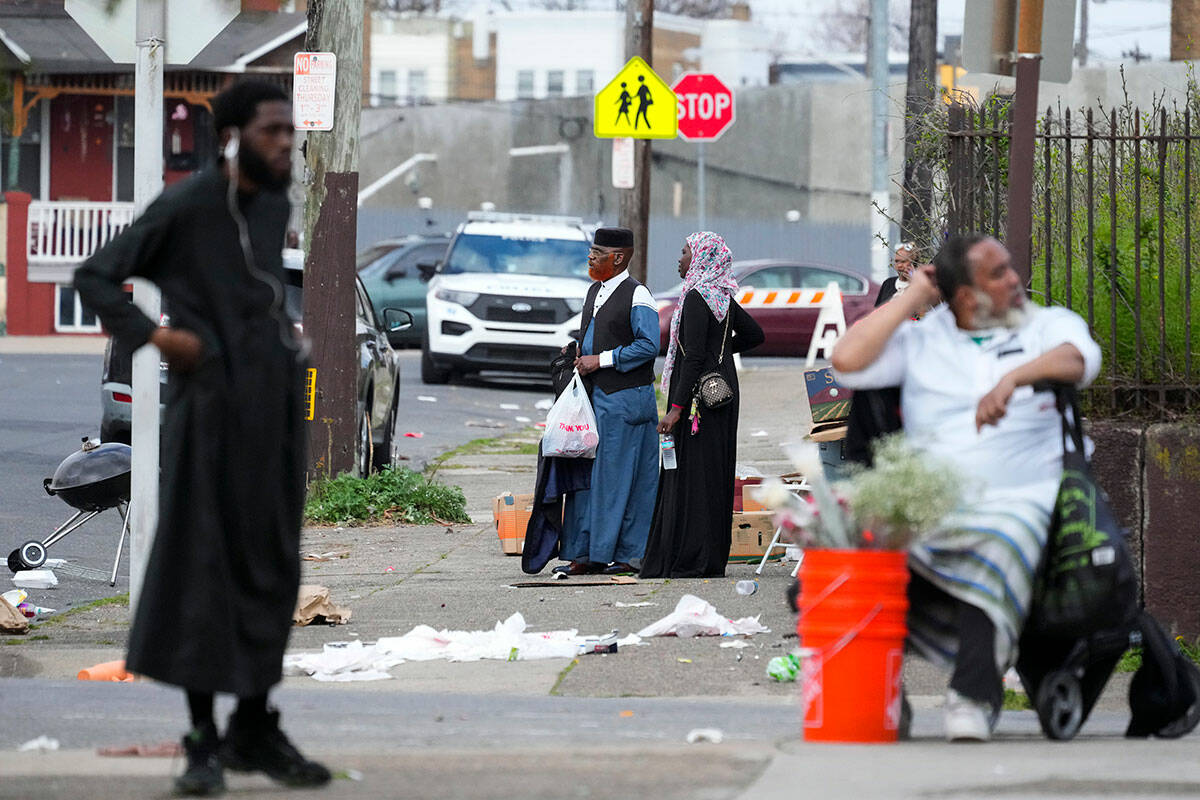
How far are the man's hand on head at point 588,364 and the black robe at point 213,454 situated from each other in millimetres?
4959

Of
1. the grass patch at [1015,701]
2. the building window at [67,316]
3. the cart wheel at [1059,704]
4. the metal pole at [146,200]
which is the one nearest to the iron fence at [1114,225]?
the grass patch at [1015,701]

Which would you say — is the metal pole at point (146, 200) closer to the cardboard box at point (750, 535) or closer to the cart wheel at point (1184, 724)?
the cardboard box at point (750, 535)

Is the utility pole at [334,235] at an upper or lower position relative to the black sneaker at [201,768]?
upper

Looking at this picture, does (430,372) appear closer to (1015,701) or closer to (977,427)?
(1015,701)

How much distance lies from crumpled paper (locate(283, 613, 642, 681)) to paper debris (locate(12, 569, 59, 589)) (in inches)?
98.0

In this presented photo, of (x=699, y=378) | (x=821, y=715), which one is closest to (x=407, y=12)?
(x=699, y=378)

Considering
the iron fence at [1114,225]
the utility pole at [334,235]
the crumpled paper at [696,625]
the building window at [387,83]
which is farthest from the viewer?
the building window at [387,83]

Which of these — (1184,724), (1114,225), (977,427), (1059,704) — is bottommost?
(1184,724)

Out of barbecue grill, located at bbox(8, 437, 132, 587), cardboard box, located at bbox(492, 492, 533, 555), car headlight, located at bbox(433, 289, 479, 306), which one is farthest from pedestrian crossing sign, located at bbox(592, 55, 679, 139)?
barbecue grill, located at bbox(8, 437, 132, 587)

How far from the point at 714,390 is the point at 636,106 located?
835 centimetres

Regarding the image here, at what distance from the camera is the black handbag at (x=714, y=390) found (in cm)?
954

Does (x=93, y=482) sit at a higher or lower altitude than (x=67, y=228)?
lower

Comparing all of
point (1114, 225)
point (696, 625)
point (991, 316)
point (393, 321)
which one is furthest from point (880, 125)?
point (991, 316)

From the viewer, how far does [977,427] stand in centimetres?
542
